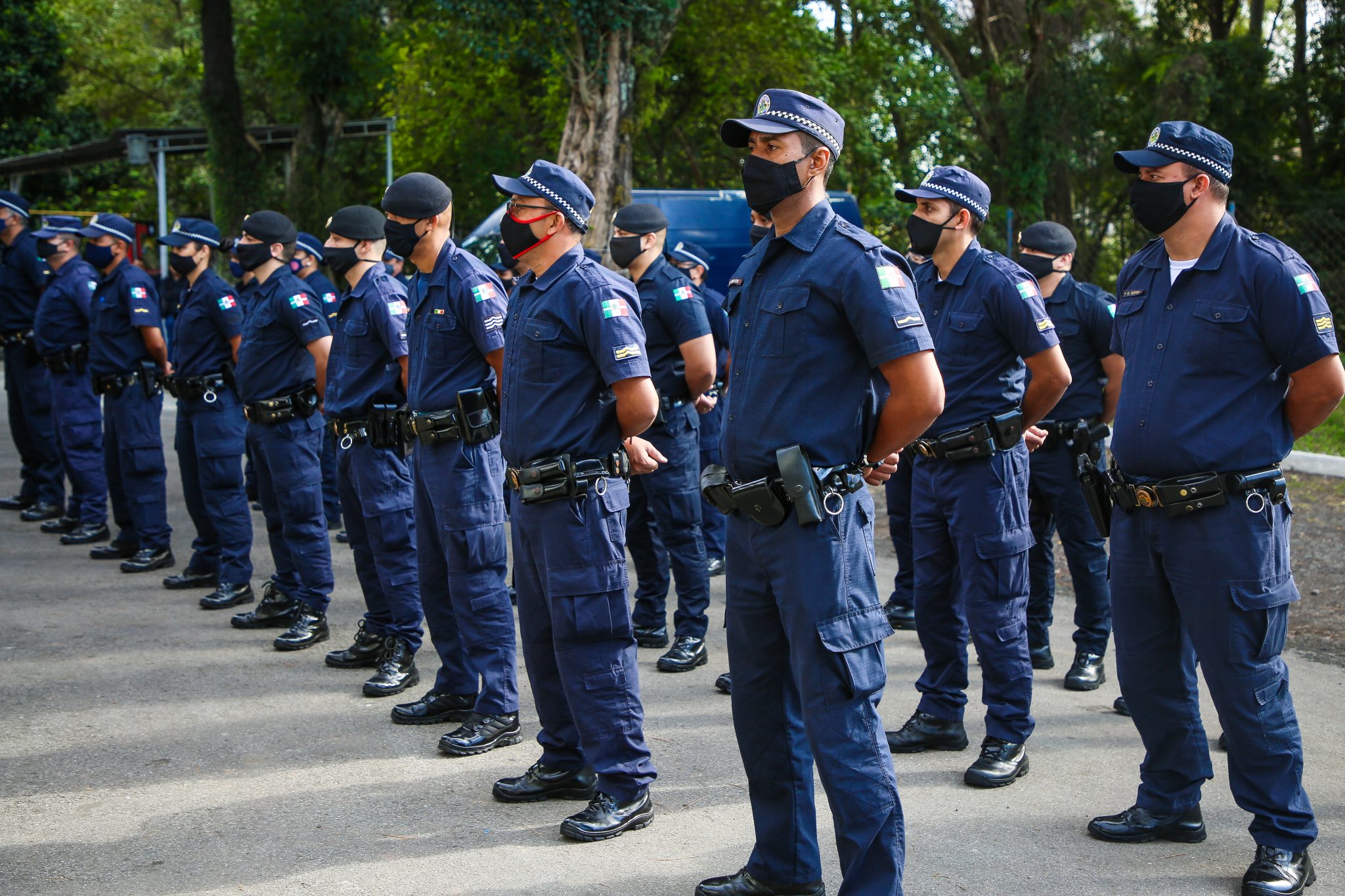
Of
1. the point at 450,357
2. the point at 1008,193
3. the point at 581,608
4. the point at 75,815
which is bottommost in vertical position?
the point at 75,815

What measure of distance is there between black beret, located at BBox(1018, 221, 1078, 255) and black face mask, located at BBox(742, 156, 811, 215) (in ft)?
10.8

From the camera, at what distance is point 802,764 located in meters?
3.37

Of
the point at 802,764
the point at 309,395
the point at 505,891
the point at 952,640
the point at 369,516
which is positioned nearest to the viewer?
the point at 802,764

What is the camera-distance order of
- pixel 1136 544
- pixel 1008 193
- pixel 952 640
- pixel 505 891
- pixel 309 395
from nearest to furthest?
pixel 505 891, pixel 1136 544, pixel 952 640, pixel 309 395, pixel 1008 193

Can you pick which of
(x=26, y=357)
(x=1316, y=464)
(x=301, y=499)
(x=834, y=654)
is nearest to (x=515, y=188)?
(x=834, y=654)

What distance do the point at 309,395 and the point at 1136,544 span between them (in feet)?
14.2

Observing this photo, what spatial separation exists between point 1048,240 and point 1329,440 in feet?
21.7

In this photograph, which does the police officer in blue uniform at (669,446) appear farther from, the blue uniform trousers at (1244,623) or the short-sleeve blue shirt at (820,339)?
the short-sleeve blue shirt at (820,339)

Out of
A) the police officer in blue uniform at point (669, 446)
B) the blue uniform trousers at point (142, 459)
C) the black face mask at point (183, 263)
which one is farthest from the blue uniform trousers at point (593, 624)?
the blue uniform trousers at point (142, 459)

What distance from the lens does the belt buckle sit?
3721mm

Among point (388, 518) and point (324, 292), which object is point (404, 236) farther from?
point (324, 292)

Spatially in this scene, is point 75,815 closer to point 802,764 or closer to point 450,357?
point 450,357

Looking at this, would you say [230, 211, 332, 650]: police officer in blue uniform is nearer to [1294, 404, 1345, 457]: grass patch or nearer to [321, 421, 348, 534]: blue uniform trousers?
[321, 421, 348, 534]: blue uniform trousers

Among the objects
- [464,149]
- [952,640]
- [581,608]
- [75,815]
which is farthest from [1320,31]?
[75,815]
